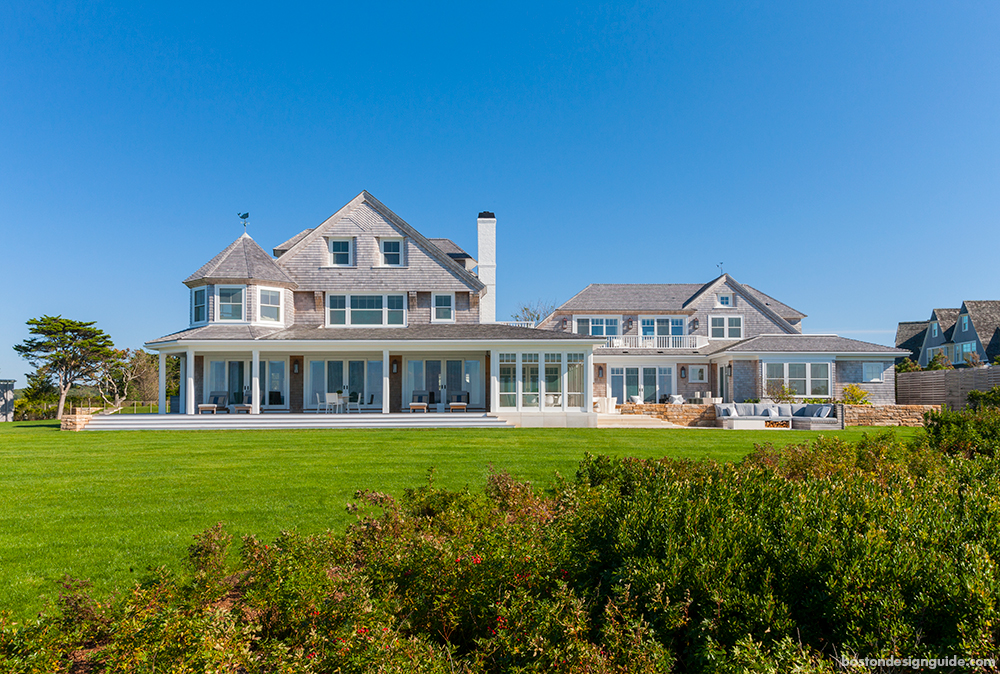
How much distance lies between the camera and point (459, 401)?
24.2 metres

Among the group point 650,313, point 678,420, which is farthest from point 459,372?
point 650,313

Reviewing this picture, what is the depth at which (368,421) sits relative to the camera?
834 inches

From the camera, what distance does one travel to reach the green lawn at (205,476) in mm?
6473

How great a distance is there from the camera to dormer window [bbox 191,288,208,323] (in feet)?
81.0

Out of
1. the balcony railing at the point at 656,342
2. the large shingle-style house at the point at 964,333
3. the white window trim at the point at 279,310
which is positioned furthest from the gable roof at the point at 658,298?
the white window trim at the point at 279,310

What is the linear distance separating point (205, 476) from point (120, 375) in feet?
116

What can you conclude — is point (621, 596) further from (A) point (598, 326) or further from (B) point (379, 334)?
(A) point (598, 326)

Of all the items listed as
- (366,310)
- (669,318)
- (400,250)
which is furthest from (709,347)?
(366,310)

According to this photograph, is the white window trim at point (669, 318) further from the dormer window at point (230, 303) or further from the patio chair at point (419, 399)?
the dormer window at point (230, 303)

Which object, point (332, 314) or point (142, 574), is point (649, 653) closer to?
point (142, 574)

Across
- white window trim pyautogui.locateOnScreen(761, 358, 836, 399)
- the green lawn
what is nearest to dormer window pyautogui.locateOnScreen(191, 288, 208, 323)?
the green lawn

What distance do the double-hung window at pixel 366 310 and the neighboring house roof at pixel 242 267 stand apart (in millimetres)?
2025

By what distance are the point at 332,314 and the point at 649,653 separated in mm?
24349

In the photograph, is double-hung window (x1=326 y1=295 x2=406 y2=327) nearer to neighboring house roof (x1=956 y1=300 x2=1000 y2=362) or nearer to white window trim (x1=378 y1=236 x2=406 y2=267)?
white window trim (x1=378 y1=236 x2=406 y2=267)
